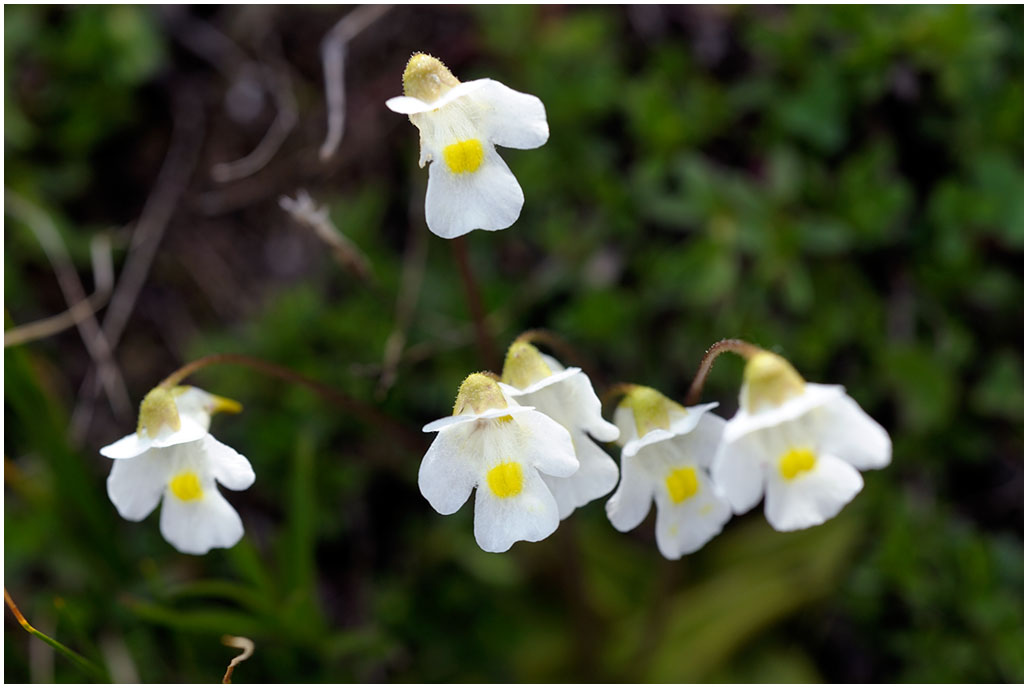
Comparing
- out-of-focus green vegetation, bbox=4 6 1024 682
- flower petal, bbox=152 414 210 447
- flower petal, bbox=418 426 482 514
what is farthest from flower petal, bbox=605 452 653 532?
flower petal, bbox=152 414 210 447

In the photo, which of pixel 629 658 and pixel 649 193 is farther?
pixel 649 193

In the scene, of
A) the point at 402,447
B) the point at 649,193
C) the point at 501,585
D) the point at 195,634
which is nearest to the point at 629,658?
the point at 501,585

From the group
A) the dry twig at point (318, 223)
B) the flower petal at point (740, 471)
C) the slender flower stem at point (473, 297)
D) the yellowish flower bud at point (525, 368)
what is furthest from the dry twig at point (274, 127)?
the flower petal at point (740, 471)

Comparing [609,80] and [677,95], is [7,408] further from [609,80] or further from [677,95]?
[677,95]

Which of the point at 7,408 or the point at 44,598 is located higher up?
the point at 7,408

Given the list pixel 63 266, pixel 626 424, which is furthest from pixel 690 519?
pixel 63 266

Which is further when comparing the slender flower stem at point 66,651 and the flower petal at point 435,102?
the slender flower stem at point 66,651

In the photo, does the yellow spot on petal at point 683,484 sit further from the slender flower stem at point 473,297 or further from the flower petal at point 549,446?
the slender flower stem at point 473,297
